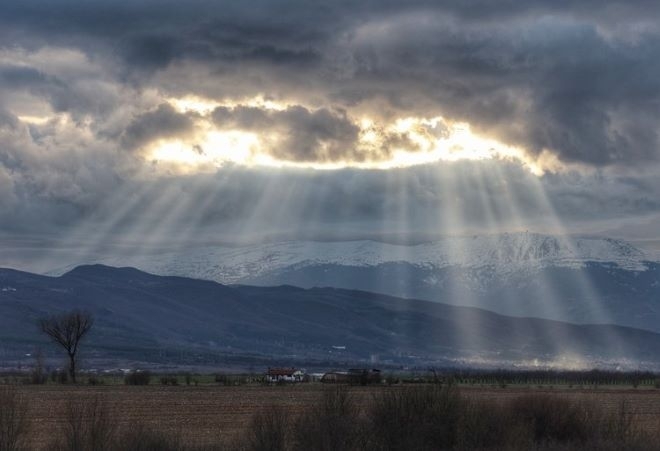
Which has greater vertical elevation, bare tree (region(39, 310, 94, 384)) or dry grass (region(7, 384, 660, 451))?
bare tree (region(39, 310, 94, 384))

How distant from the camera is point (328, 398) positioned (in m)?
46.5

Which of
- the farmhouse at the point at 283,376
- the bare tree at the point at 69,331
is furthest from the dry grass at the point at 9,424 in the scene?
the farmhouse at the point at 283,376

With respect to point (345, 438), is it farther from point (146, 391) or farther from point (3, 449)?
point (146, 391)

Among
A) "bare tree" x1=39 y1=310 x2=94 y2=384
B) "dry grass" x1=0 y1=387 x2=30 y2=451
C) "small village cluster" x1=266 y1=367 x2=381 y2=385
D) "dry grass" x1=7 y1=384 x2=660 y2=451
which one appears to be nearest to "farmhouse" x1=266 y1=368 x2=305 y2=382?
"small village cluster" x1=266 y1=367 x2=381 y2=385

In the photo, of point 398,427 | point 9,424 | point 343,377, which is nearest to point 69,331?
point 343,377

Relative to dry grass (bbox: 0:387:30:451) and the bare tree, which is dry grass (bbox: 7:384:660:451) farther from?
the bare tree

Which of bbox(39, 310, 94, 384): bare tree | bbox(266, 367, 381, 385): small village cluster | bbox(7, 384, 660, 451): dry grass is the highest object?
bbox(39, 310, 94, 384): bare tree

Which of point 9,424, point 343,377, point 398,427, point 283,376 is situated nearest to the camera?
point 9,424

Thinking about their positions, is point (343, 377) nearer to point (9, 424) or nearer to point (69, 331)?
point (69, 331)

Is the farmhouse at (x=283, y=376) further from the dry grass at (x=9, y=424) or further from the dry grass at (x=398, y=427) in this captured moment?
the dry grass at (x=9, y=424)

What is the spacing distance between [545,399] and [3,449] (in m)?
28.4

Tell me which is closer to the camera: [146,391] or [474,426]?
[474,426]

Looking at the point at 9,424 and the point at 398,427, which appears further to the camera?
the point at 398,427

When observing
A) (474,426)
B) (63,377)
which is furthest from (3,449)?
(63,377)
